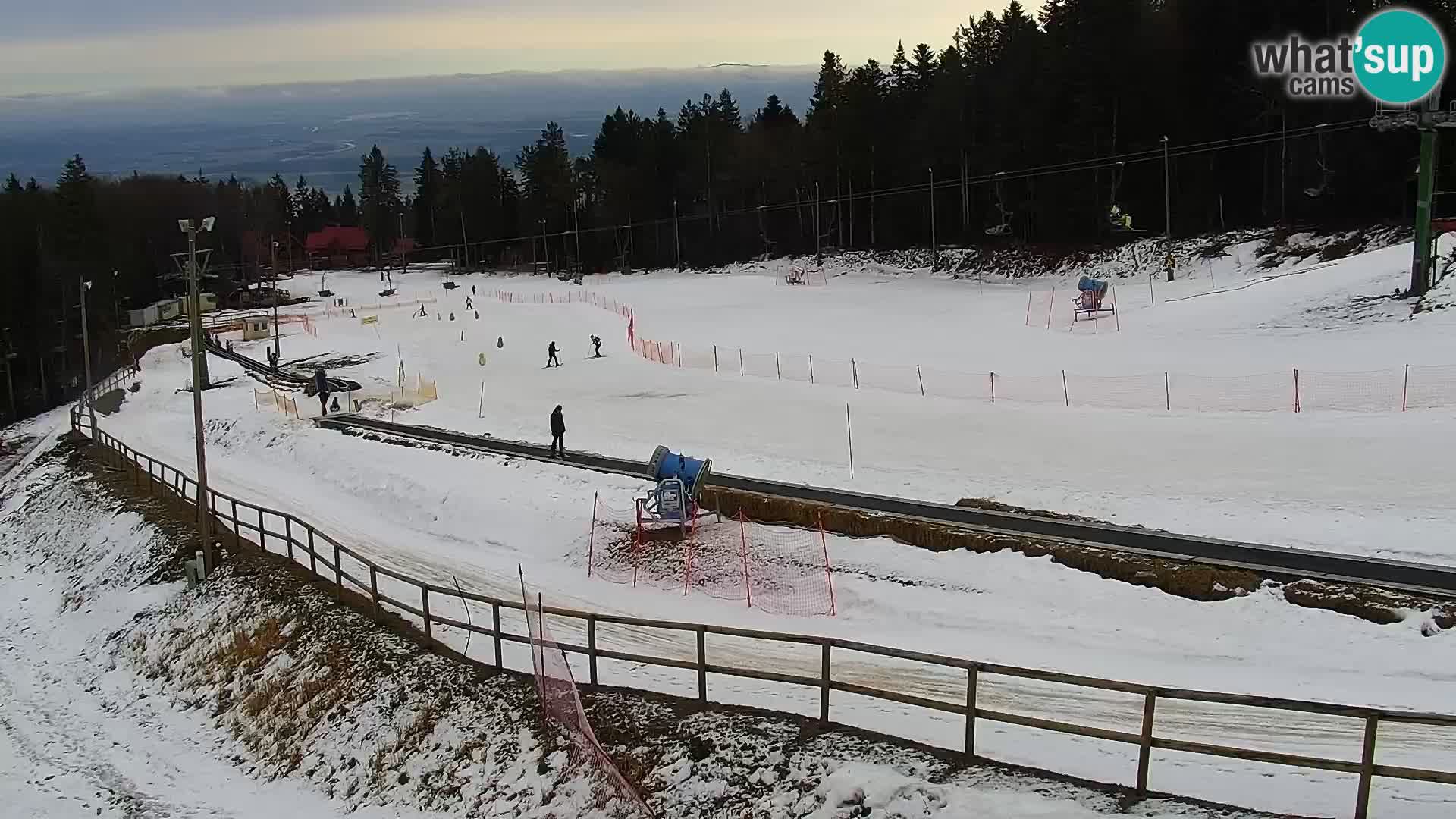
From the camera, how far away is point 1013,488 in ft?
81.4

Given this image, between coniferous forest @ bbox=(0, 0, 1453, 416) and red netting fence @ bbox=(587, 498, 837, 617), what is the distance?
161 feet

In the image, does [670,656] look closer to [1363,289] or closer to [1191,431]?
[1191,431]

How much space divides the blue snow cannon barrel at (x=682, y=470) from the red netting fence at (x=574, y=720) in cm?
832

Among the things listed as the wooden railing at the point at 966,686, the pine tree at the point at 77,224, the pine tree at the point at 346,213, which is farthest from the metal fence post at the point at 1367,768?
the pine tree at the point at 346,213

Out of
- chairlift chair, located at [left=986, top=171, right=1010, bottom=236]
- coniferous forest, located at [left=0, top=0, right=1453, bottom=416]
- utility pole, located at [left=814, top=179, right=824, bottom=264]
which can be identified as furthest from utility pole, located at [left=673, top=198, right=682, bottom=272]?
chairlift chair, located at [left=986, top=171, right=1010, bottom=236]

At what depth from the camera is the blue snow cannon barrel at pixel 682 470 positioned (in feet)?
80.9

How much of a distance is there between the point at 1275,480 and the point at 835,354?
25468 millimetres

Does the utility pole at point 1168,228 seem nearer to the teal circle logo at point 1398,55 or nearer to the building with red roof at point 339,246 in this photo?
the teal circle logo at point 1398,55

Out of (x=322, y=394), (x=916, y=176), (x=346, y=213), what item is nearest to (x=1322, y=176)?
(x=916, y=176)

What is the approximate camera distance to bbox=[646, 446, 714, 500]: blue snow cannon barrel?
971 inches

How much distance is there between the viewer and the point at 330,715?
716 inches

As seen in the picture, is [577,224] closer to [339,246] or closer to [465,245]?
[465,245]

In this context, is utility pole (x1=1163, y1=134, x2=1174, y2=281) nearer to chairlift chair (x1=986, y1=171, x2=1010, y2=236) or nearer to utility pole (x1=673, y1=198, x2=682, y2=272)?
chairlift chair (x1=986, y1=171, x2=1010, y2=236)

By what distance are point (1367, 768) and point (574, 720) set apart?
9.60m
